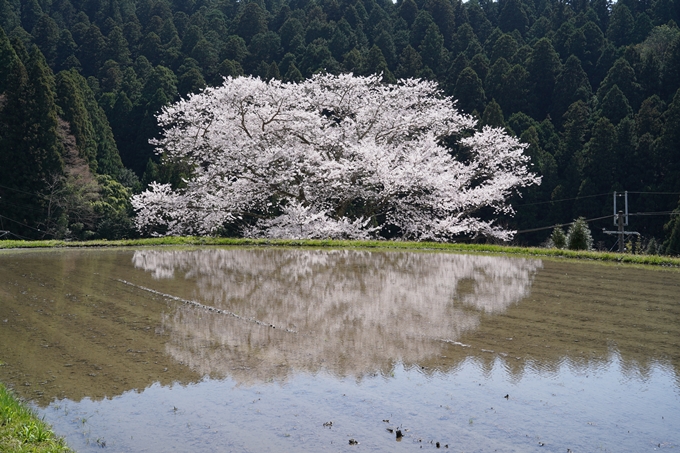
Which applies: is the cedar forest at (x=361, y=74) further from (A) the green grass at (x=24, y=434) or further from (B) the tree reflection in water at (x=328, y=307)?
(A) the green grass at (x=24, y=434)

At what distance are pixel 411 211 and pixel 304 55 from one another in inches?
1613

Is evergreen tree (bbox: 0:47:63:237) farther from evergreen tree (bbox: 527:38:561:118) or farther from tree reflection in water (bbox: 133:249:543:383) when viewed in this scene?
evergreen tree (bbox: 527:38:561:118)

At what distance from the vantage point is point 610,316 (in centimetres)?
768

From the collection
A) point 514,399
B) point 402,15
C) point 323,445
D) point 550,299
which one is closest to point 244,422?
point 323,445

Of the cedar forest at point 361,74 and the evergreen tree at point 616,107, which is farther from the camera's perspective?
the evergreen tree at point 616,107

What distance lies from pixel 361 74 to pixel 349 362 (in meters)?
50.8

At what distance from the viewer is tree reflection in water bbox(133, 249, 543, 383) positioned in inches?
229

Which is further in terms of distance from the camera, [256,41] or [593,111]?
[256,41]

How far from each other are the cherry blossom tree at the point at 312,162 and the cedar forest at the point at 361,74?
3.92 meters

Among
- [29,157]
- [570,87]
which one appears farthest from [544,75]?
[29,157]

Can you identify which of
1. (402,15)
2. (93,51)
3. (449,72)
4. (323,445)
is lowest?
(323,445)

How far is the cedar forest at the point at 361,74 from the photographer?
Result: 3475 cm

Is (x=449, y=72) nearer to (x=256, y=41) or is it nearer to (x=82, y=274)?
(x=256, y=41)

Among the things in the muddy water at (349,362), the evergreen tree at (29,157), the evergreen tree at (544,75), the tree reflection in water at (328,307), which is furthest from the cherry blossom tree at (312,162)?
the evergreen tree at (544,75)
